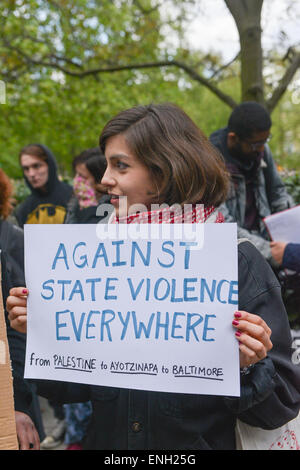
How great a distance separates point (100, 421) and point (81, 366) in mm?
296

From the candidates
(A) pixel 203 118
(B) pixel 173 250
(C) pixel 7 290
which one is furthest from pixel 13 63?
(A) pixel 203 118

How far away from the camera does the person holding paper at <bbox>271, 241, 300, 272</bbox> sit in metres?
2.49

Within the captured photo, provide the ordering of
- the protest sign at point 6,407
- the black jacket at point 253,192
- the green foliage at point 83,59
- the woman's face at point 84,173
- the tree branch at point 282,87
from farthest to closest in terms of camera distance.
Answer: the green foliage at point 83,59, the tree branch at point 282,87, the woman's face at point 84,173, the black jacket at point 253,192, the protest sign at point 6,407

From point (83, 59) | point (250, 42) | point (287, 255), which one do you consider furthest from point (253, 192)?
point (83, 59)

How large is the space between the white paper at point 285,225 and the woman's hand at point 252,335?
4.47 feet

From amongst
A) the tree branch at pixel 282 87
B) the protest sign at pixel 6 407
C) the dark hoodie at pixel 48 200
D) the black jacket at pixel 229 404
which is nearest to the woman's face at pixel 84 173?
the dark hoodie at pixel 48 200

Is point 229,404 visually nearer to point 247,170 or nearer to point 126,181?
point 126,181

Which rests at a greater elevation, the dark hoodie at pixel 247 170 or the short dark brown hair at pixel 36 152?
the short dark brown hair at pixel 36 152

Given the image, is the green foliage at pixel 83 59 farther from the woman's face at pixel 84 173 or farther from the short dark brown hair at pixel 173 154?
the short dark brown hair at pixel 173 154

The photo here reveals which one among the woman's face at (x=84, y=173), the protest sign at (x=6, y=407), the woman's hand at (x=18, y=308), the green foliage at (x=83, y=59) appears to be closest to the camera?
the protest sign at (x=6, y=407)

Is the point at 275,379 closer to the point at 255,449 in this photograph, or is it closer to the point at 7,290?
the point at 255,449

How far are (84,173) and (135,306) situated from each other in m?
2.59

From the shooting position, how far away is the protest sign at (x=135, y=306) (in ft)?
4.25

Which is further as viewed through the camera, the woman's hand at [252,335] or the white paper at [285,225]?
the white paper at [285,225]
